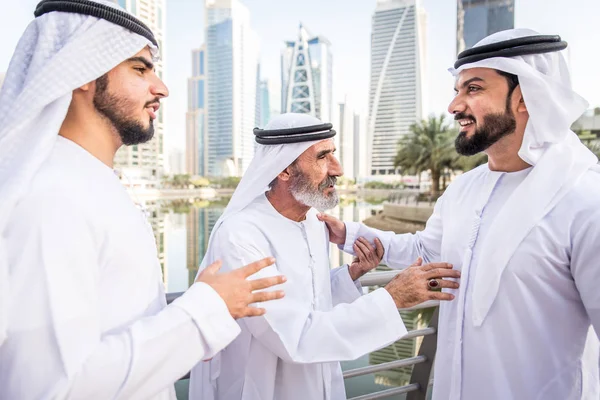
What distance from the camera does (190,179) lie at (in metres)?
79.9

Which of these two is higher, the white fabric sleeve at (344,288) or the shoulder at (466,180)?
the shoulder at (466,180)

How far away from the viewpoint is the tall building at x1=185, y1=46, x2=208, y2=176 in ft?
301

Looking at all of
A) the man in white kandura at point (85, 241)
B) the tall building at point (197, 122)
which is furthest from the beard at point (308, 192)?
the tall building at point (197, 122)

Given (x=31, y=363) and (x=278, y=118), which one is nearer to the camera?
(x=31, y=363)

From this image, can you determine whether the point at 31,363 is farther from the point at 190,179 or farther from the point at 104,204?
the point at 190,179

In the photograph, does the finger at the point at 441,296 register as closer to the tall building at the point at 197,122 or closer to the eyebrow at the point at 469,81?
the eyebrow at the point at 469,81

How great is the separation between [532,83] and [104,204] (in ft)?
4.86

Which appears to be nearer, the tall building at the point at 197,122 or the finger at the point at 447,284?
the finger at the point at 447,284

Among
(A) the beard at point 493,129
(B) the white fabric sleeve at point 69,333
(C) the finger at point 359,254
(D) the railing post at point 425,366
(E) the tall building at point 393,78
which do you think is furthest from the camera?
(E) the tall building at point 393,78

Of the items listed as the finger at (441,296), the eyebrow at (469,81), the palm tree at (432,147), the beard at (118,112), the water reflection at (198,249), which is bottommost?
the water reflection at (198,249)

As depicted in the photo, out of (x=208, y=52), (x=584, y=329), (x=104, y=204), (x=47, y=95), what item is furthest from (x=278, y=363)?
(x=208, y=52)

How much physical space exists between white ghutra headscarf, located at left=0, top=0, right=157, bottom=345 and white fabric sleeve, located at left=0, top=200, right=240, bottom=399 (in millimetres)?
36

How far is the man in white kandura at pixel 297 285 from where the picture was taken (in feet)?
4.75

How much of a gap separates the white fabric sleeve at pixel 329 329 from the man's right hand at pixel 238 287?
40 centimetres
